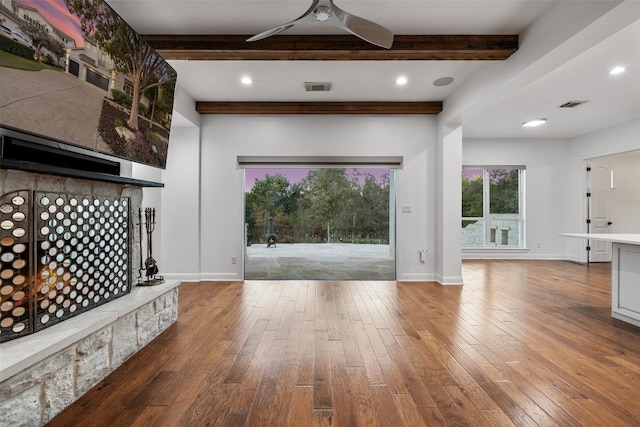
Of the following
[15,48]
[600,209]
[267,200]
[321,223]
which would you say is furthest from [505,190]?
[15,48]

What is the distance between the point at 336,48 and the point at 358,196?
2772 millimetres

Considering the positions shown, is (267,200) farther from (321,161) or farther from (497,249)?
(497,249)

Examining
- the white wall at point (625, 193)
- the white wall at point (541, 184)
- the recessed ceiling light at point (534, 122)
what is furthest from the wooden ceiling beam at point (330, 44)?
the white wall at point (625, 193)

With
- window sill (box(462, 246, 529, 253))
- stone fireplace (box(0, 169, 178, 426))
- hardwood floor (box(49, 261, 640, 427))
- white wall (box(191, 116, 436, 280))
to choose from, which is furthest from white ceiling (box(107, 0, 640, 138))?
window sill (box(462, 246, 529, 253))

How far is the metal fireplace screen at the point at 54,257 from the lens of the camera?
1627mm

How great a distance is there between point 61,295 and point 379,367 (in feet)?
6.90

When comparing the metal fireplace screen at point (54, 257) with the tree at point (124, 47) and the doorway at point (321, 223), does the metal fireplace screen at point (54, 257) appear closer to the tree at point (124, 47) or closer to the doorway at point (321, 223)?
the tree at point (124, 47)

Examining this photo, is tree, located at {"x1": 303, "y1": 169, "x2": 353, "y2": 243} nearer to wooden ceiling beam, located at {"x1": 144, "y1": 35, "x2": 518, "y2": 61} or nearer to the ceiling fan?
wooden ceiling beam, located at {"x1": 144, "y1": 35, "x2": 518, "y2": 61}

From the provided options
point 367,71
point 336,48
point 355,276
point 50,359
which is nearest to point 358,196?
point 355,276

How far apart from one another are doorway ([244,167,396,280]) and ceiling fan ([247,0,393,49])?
2.92 metres

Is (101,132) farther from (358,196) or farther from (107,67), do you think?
(358,196)

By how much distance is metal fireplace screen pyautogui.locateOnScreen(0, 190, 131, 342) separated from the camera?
1.63 metres

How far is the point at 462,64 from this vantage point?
3.54 meters

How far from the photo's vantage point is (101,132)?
2.17 meters
